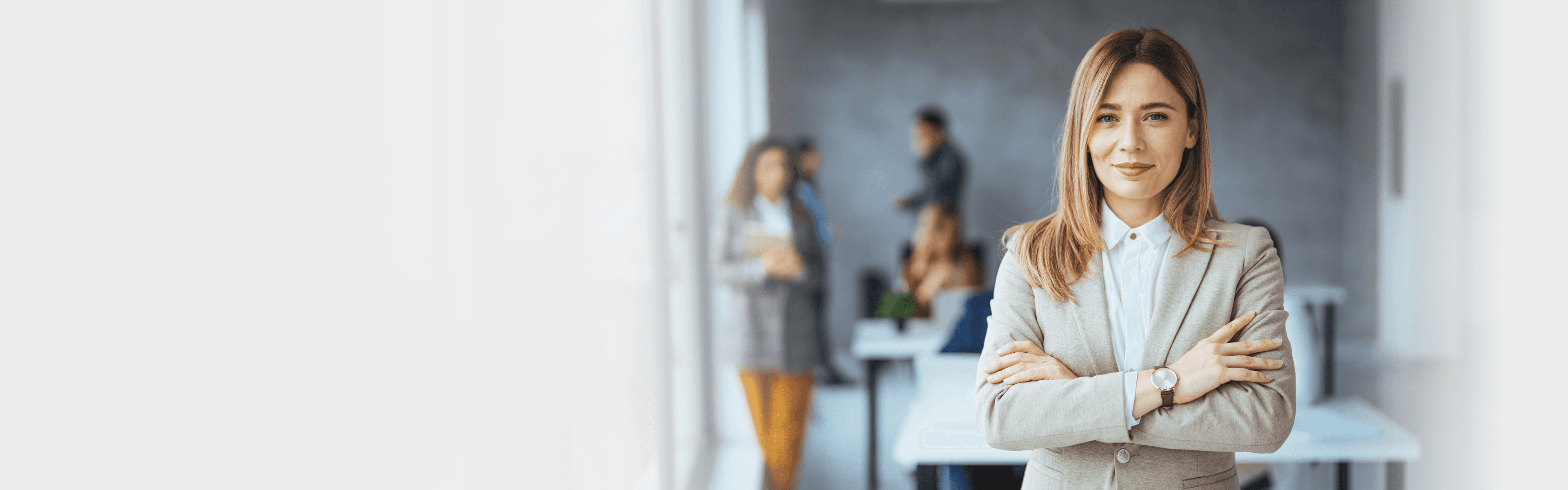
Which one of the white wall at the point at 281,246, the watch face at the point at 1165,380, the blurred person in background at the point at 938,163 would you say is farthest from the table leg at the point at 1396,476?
the blurred person in background at the point at 938,163

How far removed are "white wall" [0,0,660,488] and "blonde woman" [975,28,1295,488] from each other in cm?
79

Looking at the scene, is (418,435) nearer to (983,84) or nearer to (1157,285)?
(1157,285)

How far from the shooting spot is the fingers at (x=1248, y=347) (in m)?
1.21

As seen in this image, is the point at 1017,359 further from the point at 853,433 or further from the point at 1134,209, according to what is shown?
the point at 853,433

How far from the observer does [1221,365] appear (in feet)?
3.92

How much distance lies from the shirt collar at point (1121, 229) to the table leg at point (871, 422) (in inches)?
97.9

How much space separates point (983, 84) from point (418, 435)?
638 centimetres

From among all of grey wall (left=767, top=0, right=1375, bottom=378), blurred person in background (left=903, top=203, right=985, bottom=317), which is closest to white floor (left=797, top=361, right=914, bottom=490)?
blurred person in background (left=903, top=203, right=985, bottom=317)

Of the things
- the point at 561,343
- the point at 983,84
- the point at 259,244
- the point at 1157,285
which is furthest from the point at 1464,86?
the point at 259,244

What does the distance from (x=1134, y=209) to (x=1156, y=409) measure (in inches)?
11.6

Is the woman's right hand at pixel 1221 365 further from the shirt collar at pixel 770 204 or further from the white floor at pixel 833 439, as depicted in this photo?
the white floor at pixel 833 439

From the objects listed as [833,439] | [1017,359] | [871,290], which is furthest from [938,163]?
[1017,359]

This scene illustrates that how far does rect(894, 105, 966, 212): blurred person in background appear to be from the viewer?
6316 mm

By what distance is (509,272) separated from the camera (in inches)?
63.3
